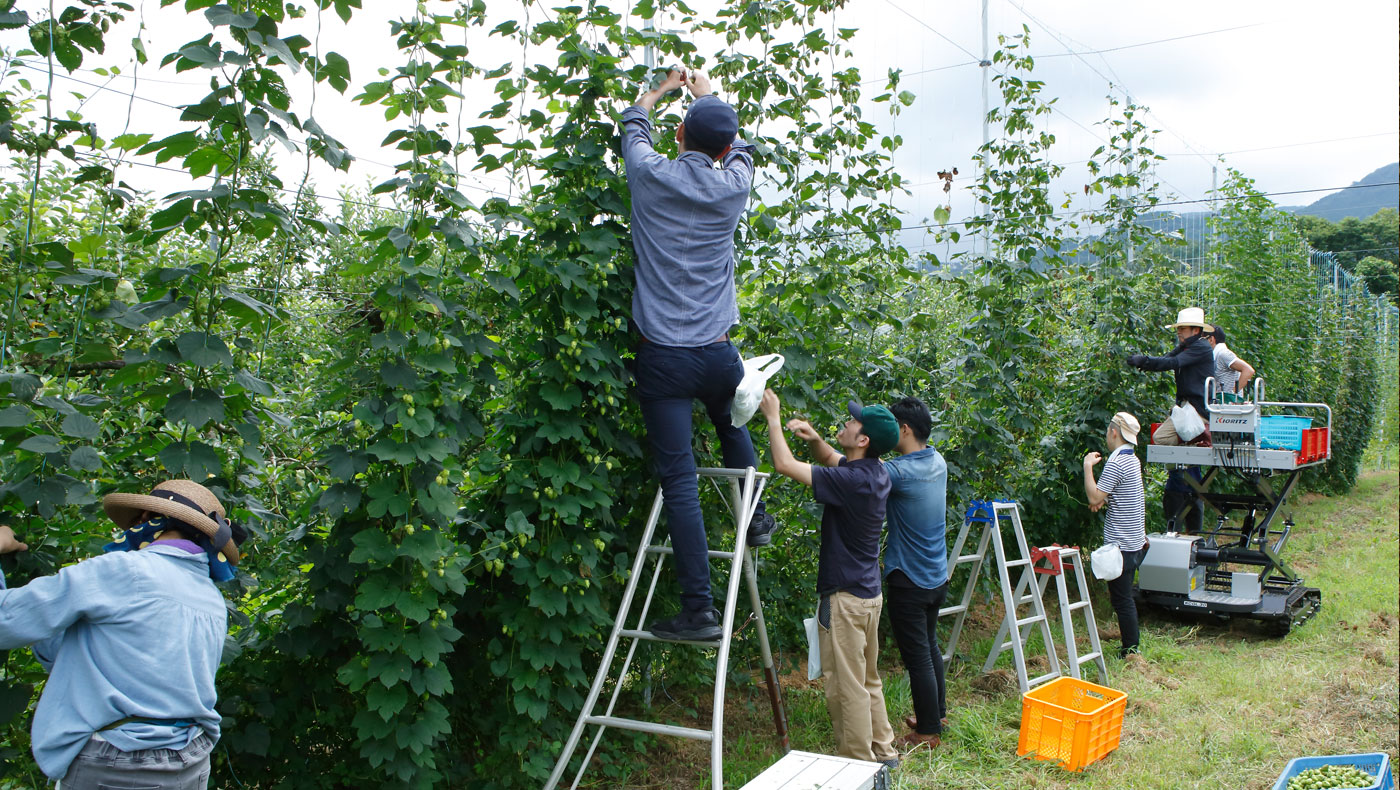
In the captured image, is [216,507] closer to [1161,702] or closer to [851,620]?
[851,620]

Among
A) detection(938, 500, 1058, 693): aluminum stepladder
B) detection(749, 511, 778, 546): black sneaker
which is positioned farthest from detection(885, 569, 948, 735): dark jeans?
detection(749, 511, 778, 546): black sneaker

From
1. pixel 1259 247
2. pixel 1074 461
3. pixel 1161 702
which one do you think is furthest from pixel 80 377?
pixel 1259 247

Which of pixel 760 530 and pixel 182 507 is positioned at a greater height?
pixel 182 507

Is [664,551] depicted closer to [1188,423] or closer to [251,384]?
[251,384]

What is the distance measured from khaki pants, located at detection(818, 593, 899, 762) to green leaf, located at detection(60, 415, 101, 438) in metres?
2.93

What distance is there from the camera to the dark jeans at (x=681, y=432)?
355cm

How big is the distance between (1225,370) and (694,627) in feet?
24.5

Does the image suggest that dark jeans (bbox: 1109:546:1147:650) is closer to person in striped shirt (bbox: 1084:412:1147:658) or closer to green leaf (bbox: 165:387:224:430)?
person in striped shirt (bbox: 1084:412:1147:658)

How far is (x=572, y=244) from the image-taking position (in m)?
3.51

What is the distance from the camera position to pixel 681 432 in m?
3.57

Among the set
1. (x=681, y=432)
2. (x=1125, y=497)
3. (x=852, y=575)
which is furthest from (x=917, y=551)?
(x=1125, y=497)

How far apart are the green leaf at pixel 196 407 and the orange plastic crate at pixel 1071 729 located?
4.05 metres

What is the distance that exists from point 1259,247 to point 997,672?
9.98 metres

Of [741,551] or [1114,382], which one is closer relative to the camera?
[741,551]
